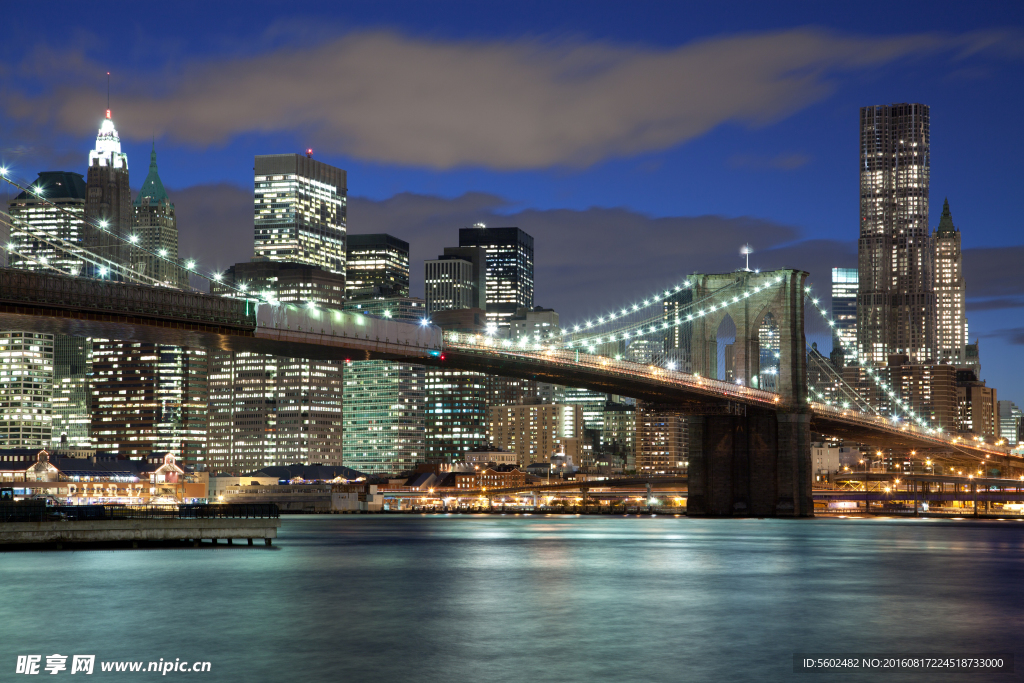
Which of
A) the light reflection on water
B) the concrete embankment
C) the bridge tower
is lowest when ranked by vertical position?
the light reflection on water

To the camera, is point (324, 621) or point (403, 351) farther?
point (403, 351)

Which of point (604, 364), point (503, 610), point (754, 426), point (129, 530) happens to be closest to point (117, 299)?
point (129, 530)

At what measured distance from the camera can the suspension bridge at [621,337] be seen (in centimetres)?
6262

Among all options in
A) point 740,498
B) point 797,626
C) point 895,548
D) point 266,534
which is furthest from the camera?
point 740,498

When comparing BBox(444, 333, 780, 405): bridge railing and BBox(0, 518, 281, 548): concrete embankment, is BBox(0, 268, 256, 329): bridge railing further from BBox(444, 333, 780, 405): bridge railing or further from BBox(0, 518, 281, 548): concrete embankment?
BBox(444, 333, 780, 405): bridge railing

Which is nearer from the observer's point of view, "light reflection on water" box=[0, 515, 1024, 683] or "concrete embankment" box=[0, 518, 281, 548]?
"light reflection on water" box=[0, 515, 1024, 683]

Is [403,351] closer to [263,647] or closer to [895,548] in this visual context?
[895,548]

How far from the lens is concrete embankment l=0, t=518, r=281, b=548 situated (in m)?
52.9

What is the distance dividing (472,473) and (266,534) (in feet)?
438

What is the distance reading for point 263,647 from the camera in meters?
26.3

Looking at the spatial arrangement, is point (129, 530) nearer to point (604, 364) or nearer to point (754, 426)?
point (604, 364)

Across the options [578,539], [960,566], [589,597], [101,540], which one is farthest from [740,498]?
[589,597]

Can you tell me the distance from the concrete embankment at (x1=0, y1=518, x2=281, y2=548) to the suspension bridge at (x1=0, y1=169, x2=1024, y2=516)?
37.2 ft

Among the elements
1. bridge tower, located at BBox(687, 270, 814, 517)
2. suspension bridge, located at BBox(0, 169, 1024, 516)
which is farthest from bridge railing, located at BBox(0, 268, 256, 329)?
bridge tower, located at BBox(687, 270, 814, 517)
